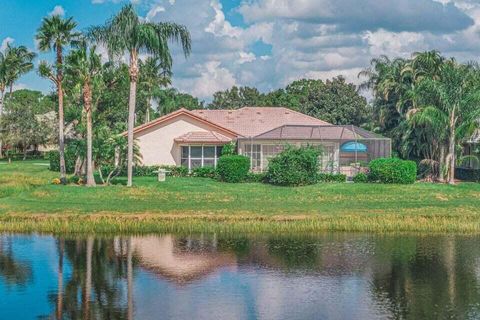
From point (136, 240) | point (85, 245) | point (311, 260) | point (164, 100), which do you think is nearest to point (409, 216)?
point (311, 260)

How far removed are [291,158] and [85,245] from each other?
18.8m

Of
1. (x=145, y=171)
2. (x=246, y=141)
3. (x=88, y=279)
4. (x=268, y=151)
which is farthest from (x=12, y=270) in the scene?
(x=268, y=151)

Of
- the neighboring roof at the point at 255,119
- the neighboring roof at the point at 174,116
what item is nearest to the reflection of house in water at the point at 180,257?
the neighboring roof at the point at 174,116

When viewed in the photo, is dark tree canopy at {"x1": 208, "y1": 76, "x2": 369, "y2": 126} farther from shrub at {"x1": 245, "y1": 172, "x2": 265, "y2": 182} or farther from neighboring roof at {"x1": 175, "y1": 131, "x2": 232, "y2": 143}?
shrub at {"x1": 245, "y1": 172, "x2": 265, "y2": 182}

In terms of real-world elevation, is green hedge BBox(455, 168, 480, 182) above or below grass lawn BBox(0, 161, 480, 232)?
above

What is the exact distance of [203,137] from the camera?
172 feet

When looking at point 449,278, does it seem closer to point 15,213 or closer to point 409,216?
point 409,216

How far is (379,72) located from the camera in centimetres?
5847

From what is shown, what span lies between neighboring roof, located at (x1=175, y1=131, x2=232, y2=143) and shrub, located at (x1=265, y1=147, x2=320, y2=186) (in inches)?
312

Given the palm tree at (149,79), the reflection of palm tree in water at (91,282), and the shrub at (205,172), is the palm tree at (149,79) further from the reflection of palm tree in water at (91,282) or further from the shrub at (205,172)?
the reflection of palm tree in water at (91,282)

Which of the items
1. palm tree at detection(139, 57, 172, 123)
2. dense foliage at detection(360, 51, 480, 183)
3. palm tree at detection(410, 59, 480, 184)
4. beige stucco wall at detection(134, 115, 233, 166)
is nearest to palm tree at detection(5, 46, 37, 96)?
palm tree at detection(139, 57, 172, 123)

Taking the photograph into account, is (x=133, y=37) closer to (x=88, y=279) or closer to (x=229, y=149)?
(x=229, y=149)

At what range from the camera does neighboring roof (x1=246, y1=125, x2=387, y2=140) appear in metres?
49.7

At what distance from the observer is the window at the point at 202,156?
173ft
